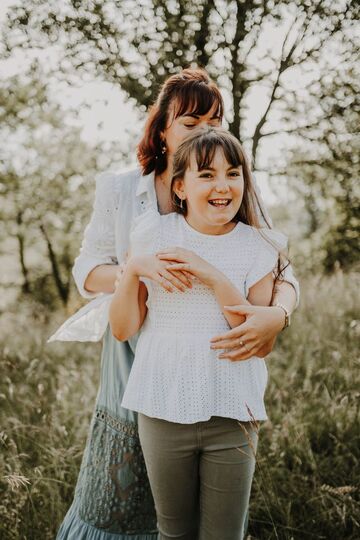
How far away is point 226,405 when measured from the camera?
177cm

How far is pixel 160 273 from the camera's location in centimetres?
177

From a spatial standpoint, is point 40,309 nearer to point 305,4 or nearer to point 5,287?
point 305,4

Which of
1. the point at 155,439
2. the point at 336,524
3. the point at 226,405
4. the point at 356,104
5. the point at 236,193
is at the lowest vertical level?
the point at 336,524

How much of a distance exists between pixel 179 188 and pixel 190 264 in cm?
34

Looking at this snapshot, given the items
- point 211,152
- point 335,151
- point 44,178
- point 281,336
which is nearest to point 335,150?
point 335,151

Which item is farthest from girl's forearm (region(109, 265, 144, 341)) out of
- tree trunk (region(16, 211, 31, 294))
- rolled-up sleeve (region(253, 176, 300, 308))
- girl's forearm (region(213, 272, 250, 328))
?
tree trunk (region(16, 211, 31, 294))

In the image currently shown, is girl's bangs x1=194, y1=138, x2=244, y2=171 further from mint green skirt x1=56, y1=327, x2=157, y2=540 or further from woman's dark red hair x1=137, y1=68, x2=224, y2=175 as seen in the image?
mint green skirt x1=56, y1=327, x2=157, y2=540

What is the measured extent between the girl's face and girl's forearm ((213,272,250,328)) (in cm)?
21

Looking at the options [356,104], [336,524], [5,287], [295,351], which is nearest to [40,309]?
[295,351]

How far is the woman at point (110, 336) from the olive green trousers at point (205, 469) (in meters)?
0.49

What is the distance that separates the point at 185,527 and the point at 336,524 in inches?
41.5

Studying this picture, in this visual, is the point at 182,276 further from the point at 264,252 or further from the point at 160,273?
the point at 264,252

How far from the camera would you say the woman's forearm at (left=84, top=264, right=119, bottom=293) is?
7.39 feet

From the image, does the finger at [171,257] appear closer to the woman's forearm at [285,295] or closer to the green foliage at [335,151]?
the woman's forearm at [285,295]
